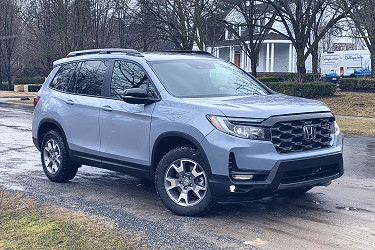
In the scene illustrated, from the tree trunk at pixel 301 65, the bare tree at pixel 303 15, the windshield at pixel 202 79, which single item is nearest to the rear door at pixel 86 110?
the windshield at pixel 202 79

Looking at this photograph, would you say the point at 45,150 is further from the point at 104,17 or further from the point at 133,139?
the point at 104,17

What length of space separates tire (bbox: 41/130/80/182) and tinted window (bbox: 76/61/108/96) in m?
0.84

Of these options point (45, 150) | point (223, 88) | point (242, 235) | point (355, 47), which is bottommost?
point (242, 235)

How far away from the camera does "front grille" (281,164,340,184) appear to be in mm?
5895

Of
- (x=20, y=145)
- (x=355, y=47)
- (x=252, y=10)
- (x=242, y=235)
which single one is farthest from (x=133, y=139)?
(x=355, y=47)

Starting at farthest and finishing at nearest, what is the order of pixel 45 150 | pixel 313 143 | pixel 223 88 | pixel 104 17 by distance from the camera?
pixel 104 17 < pixel 45 150 < pixel 223 88 < pixel 313 143

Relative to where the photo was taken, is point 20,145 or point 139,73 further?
point 20,145

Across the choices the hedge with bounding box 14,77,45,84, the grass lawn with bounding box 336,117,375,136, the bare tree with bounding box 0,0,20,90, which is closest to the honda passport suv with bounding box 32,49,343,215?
the grass lawn with bounding box 336,117,375,136

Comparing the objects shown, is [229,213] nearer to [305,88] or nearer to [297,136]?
[297,136]

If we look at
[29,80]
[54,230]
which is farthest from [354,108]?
[29,80]

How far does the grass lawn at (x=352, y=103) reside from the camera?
2231 centimetres

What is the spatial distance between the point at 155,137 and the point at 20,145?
257 inches

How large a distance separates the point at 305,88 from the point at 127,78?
814 inches

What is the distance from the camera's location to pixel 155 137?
6.55 metres
